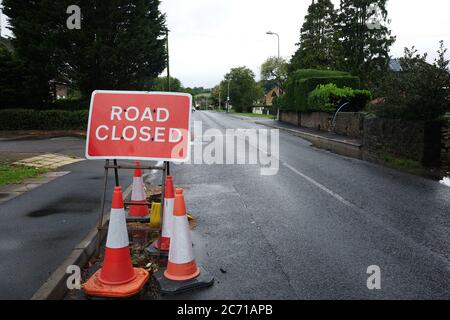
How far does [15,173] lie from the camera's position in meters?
9.62

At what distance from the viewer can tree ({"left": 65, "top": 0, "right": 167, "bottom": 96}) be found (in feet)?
68.1

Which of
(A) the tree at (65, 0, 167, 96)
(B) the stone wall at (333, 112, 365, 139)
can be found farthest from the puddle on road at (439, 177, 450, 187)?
(A) the tree at (65, 0, 167, 96)

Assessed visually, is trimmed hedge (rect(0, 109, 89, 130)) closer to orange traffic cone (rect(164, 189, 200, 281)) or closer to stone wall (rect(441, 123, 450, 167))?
stone wall (rect(441, 123, 450, 167))

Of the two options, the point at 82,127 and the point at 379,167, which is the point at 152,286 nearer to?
the point at 379,167

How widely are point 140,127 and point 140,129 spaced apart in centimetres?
2

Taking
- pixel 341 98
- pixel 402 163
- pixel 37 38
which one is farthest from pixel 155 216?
pixel 341 98

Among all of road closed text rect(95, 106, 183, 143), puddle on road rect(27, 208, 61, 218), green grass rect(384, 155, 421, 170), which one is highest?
road closed text rect(95, 106, 183, 143)

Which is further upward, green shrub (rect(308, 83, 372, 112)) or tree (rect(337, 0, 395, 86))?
tree (rect(337, 0, 395, 86))

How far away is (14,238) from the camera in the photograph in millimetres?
5277

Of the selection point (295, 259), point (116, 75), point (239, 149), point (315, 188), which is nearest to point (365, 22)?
point (116, 75)

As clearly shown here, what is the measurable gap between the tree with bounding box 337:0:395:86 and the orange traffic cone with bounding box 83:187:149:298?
45.6m

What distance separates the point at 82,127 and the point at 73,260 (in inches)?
728

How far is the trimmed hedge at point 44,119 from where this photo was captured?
21656 mm

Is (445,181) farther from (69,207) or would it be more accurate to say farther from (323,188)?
(69,207)
